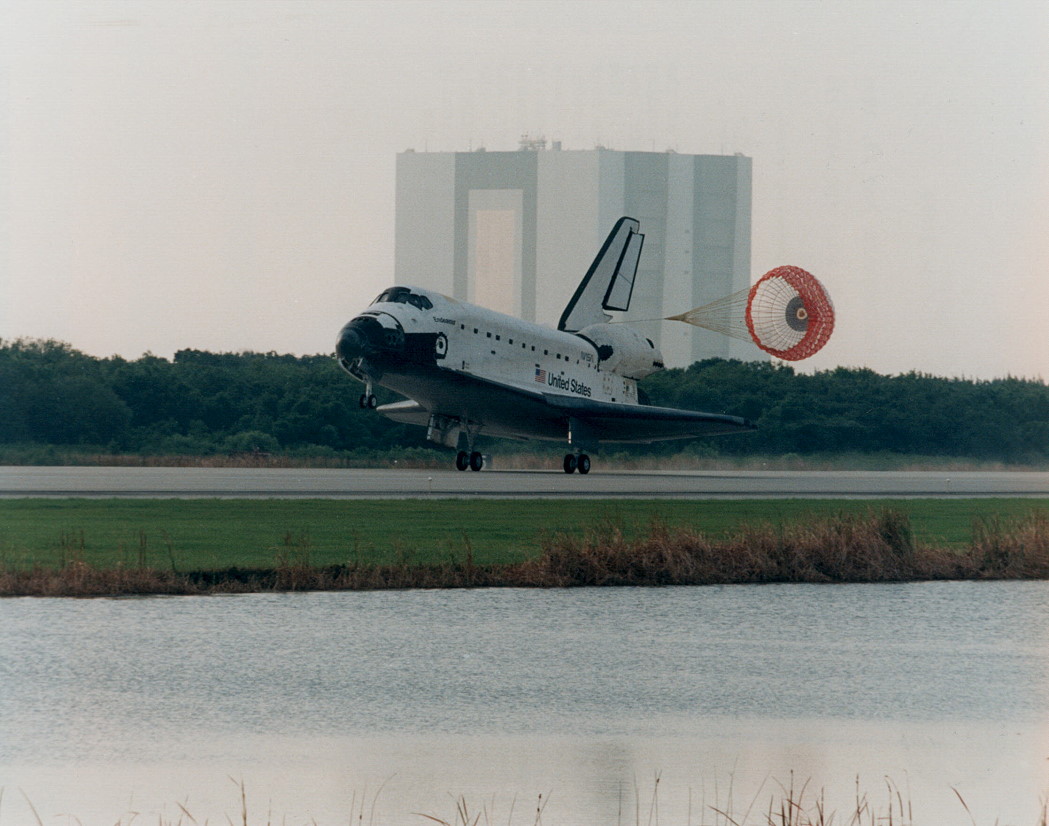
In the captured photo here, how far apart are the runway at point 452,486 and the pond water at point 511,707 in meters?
9.87

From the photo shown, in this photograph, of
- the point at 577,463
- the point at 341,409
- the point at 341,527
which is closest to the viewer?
the point at 341,527

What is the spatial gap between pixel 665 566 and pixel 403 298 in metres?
17.7

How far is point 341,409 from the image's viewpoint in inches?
1918

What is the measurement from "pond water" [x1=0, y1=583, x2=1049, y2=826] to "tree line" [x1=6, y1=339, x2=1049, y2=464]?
31407 mm

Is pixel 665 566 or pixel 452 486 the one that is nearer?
pixel 665 566

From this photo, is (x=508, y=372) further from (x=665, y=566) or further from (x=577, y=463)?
(x=665, y=566)

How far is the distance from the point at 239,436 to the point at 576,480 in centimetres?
1981

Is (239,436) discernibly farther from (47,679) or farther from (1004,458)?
(47,679)

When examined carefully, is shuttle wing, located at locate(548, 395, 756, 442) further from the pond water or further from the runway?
the pond water

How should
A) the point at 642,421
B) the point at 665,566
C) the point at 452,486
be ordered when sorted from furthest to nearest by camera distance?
the point at 642,421 → the point at 452,486 → the point at 665,566

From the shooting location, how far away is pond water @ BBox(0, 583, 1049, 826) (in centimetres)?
736

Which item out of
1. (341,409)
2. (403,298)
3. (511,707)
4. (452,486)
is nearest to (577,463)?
(403,298)

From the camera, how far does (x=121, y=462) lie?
39.1m

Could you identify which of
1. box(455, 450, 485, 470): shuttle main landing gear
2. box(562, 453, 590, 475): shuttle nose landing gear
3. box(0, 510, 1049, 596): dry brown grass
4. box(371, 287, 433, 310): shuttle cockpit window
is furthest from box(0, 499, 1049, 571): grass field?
box(562, 453, 590, 475): shuttle nose landing gear
